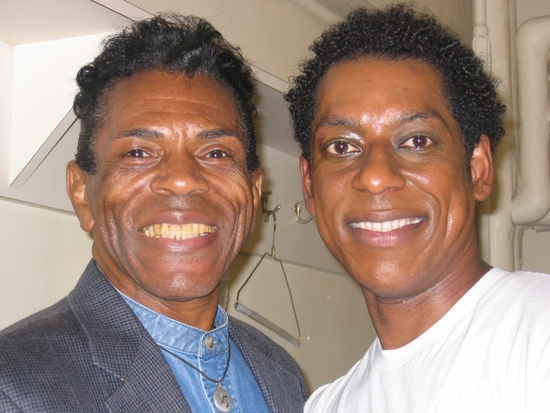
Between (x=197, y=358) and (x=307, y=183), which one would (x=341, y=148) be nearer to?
(x=307, y=183)

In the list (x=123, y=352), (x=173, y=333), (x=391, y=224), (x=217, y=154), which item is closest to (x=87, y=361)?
(x=123, y=352)

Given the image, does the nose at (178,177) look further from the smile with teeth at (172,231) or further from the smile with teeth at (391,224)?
the smile with teeth at (391,224)

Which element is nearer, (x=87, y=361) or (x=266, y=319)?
(x=87, y=361)

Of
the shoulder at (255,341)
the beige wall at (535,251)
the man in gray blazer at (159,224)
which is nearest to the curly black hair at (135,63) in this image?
the man in gray blazer at (159,224)

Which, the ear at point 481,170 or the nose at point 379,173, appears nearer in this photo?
the nose at point 379,173

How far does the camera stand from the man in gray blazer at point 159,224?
46.3 inches

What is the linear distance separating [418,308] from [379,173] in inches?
11.1

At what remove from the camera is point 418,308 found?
1.28m

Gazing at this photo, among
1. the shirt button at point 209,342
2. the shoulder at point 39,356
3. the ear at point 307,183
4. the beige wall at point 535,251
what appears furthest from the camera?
the beige wall at point 535,251

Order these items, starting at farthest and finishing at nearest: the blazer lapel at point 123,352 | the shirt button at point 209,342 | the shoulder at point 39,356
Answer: the shirt button at point 209,342 → the blazer lapel at point 123,352 → the shoulder at point 39,356

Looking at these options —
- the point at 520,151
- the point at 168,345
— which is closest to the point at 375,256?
the point at 168,345

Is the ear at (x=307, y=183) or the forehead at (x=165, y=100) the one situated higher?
the forehead at (x=165, y=100)

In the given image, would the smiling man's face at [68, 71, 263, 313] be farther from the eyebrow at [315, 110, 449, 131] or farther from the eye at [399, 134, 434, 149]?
the eye at [399, 134, 434, 149]

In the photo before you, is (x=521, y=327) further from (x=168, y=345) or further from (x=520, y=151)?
(x=520, y=151)
